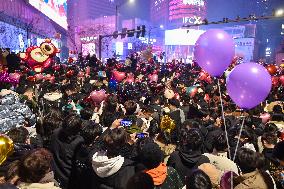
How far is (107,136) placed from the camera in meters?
3.92

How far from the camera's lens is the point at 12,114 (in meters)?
6.31

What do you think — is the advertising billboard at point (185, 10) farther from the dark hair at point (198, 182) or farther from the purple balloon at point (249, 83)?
the dark hair at point (198, 182)

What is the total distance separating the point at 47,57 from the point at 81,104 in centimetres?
442

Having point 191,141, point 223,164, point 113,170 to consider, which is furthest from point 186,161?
point 113,170

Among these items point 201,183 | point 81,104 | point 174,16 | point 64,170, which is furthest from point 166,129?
point 174,16

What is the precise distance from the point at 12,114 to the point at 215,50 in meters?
3.90

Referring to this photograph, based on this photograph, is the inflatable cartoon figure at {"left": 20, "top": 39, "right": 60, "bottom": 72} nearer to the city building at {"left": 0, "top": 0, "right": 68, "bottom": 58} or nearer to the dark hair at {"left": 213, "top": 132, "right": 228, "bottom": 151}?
the dark hair at {"left": 213, "top": 132, "right": 228, "bottom": 151}

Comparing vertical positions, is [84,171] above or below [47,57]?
below

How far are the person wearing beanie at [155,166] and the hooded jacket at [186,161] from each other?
0.50 meters

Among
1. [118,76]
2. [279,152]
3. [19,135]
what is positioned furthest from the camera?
[118,76]

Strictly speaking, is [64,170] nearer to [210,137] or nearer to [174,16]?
[210,137]

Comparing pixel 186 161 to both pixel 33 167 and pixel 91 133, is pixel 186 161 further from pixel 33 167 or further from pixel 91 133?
pixel 33 167

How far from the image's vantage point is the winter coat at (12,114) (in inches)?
239

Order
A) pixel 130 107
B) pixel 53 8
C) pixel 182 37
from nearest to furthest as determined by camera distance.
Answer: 1. pixel 130 107
2. pixel 53 8
3. pixel 182 37
